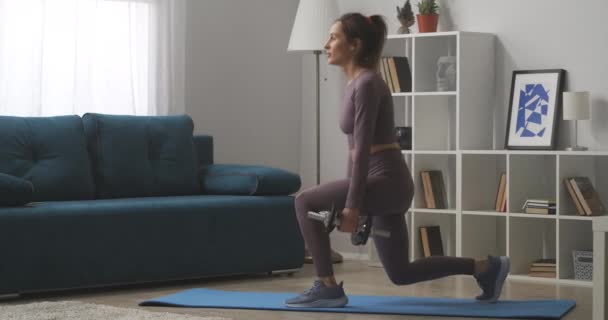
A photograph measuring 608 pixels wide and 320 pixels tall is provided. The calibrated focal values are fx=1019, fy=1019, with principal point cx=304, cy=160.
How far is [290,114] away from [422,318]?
2.93 meters

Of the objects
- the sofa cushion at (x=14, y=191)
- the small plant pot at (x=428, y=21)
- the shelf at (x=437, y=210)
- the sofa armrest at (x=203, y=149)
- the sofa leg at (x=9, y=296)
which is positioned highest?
the small plant pot at (x=428, y=21)

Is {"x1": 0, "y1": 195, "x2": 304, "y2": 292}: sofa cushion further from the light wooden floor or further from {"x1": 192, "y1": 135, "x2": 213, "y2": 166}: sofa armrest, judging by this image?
A: {"x1": 192, "y1": 135, "x2": 213, "y2": 166}: sofa armrest

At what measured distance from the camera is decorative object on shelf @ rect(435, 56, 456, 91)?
576cm

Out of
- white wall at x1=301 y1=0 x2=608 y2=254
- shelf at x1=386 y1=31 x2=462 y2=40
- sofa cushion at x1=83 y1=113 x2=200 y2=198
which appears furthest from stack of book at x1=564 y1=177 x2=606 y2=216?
sofa cushion at x1=83 y1=113 x2=200 y2=198

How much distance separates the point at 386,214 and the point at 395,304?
1.51ft

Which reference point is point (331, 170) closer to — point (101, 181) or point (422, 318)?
point (101, 181)

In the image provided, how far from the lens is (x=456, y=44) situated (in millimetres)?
5848

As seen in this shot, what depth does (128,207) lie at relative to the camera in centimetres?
481

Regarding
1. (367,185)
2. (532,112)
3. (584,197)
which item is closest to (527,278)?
(584,197)

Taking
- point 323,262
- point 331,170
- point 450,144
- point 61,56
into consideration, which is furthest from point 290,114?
point 323,262

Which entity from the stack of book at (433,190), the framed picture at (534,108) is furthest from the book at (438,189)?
the framed picture at (534,108)

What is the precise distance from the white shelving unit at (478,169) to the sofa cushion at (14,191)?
2.26 m

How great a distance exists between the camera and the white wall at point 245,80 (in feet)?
20.9

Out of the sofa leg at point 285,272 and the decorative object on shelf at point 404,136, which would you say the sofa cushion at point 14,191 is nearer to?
the sofa leg at point 285,272
